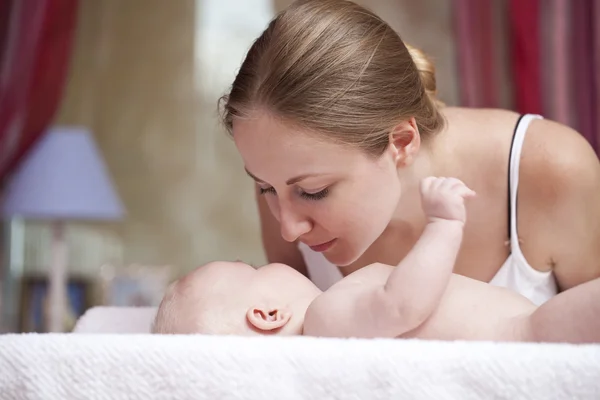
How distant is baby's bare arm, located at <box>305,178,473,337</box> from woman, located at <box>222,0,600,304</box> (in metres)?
0.15

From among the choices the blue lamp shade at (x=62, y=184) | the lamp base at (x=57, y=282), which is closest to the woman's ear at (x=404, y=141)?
the blue lamp shade at (x=62, y=184)

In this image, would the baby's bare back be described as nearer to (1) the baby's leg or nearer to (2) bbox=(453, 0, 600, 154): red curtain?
(1) the baby's leg

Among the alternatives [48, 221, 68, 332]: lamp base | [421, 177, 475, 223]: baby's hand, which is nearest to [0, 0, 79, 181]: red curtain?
[48, 221, 68, 332]: lamp base

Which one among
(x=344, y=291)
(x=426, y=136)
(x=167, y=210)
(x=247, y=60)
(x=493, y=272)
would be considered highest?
(x=247, y=60)

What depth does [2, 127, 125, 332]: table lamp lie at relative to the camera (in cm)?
310

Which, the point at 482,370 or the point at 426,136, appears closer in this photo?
the point at 482,370

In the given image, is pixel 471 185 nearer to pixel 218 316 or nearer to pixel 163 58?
pixel 218 316

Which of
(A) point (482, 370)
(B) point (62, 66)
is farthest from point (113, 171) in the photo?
(A) point (482, 370)

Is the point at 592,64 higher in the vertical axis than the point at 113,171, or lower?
higher

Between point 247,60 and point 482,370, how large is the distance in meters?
0.65

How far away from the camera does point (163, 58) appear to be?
12.1 ft

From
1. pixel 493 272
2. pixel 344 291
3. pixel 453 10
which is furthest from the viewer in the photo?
pixel 453 10

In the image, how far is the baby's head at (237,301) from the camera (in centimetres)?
117

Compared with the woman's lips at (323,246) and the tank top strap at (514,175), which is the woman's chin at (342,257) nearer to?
the woman's lips at (323,246)
